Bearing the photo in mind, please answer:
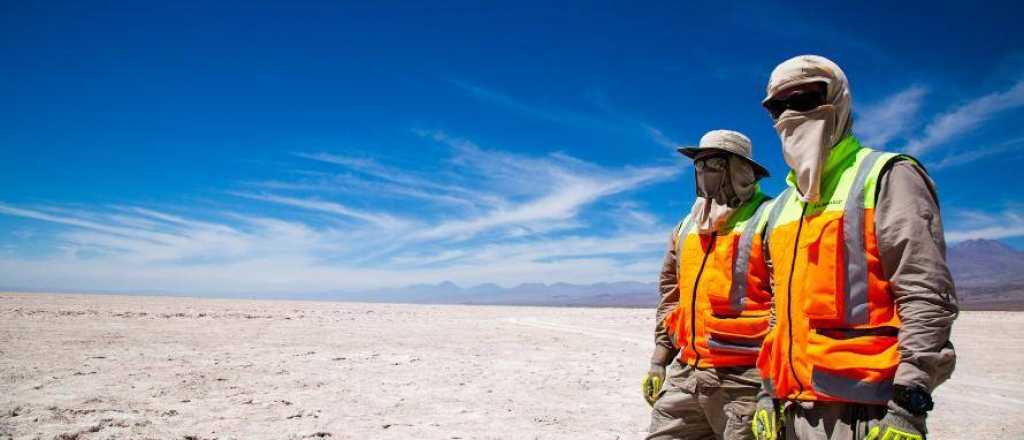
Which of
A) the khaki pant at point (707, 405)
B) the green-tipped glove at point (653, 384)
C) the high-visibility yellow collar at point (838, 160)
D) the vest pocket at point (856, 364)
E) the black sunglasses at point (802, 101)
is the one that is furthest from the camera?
the green-tipped glove at point (653, 384)

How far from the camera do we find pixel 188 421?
6297mm

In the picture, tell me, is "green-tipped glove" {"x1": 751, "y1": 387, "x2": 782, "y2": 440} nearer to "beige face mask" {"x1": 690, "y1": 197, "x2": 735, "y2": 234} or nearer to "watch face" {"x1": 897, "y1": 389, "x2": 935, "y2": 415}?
"watch face" {"x1": 897, "y1": 389, "x2": 935, "y2": 415}

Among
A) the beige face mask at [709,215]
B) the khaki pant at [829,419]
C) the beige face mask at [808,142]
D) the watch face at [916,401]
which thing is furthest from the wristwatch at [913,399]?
the beige face mask at [709,215]

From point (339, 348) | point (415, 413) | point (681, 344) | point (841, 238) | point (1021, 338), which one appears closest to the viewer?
A: point (841, 238)

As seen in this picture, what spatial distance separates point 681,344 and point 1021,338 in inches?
860

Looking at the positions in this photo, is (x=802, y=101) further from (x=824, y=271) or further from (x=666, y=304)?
(x=666, y=304)

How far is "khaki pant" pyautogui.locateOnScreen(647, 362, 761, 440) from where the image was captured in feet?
9.89

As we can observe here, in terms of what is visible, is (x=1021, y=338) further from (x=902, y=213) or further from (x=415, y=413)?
(x=902, y=213)

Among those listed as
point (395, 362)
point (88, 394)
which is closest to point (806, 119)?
point (88, 394)

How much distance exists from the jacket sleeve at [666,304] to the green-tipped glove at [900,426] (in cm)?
196

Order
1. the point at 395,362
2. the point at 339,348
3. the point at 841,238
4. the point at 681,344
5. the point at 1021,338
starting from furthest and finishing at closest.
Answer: the point at 1021,338 < the point at 339,348 < the point at 395,362 < the point at 681,344 < the point at 841,238

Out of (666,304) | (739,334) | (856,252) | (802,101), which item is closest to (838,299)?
(856,252)

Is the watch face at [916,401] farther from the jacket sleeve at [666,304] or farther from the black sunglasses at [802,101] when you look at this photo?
the jacket sleeve at [666,304]

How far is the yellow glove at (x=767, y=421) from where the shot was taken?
218 centimetres
